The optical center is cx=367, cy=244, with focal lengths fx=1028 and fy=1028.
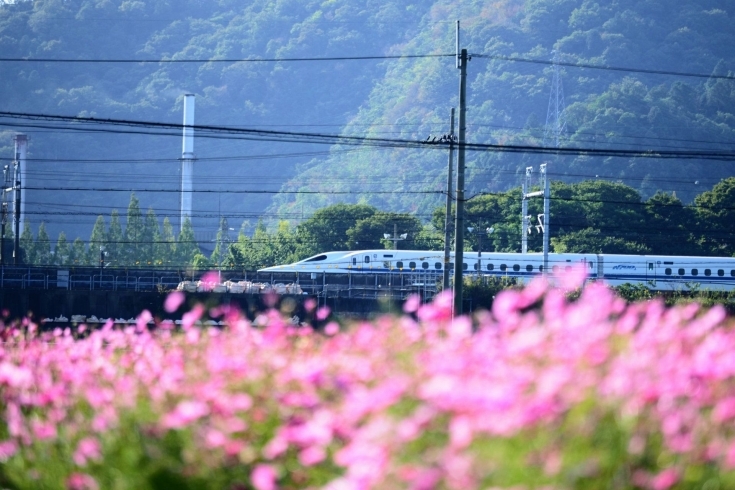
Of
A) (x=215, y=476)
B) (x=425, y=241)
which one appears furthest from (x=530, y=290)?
(x=425, y=241)

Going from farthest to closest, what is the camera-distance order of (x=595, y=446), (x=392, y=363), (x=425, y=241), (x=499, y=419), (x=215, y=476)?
1. (x=425, y=241)
2. (x=392, y=363)
3. (x=215, y=476)
4. (x=595, y=446)
5. (x=499, y=419)

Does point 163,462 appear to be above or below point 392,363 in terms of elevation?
below

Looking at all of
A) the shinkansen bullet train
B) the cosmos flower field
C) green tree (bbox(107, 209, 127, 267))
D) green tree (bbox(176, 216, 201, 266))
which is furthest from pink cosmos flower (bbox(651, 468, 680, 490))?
green tree (bbox(176, 216, 201, 266))

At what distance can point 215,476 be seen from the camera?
6.72 m

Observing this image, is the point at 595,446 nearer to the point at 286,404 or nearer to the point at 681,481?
the point at 681,481

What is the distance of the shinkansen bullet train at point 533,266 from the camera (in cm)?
6869

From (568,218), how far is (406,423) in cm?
9963

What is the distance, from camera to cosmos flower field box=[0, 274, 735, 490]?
528 cm

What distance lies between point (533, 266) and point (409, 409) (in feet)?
214

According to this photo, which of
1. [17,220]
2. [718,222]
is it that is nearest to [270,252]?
[718,222]

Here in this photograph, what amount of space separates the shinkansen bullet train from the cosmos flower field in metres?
56.4

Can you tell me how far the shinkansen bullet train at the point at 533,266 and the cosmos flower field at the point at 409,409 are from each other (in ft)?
185

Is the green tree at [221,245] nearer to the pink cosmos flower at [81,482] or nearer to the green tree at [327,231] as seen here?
the green tree at [327,231]

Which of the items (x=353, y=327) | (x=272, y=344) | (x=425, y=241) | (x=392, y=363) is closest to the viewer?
(x=392, y=363)
